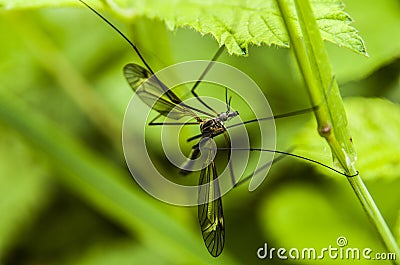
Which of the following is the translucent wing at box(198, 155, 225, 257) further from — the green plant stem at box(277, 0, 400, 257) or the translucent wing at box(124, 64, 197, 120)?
the green plant stem at box(277, 0, 400, 257)

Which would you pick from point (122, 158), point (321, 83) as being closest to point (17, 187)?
point (122, 158)

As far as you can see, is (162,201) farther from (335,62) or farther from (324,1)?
Result: (324,1)

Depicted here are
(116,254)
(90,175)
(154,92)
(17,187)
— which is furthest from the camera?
(17,187)

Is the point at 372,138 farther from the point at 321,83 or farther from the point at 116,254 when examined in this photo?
the point at 116,254

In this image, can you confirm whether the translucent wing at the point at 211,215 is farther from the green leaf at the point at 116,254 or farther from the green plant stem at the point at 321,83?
the green leaf at the point at 116,254

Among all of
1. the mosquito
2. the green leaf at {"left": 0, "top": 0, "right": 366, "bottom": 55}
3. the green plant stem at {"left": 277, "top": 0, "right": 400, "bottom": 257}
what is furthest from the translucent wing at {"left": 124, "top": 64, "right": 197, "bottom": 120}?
the green plant stem at {"left": 277, "top": 0, "right": 400, "bottom": 257}

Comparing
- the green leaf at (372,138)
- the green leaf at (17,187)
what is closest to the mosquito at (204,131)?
the green leaf at (372,138)

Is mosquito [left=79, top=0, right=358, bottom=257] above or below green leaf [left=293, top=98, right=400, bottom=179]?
above
